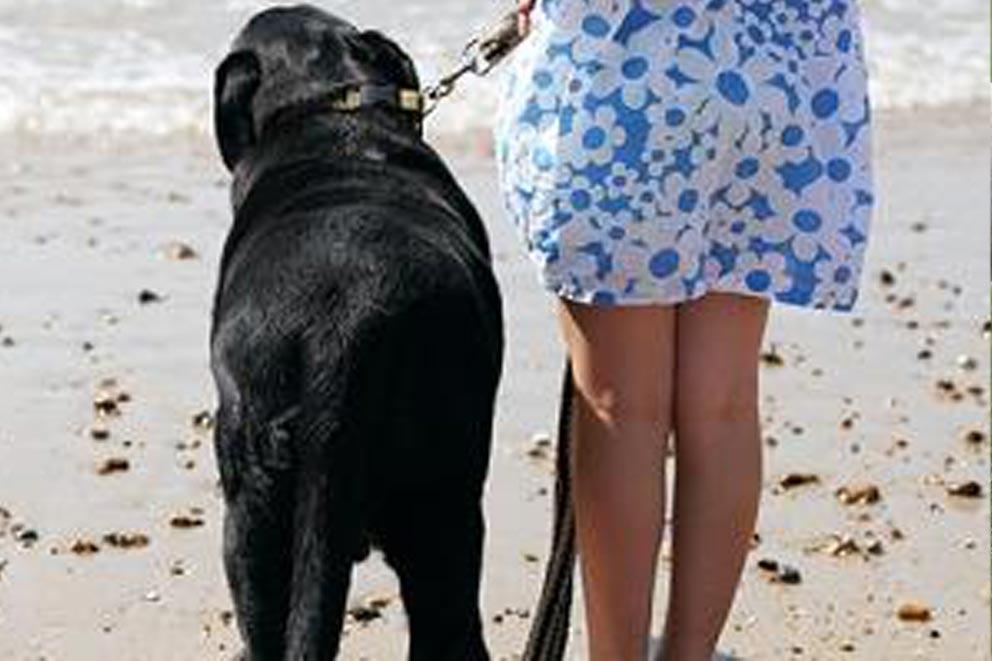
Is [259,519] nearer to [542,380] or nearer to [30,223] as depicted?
[542,380]

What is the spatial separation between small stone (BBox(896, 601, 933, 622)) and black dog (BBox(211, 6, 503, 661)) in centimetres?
139

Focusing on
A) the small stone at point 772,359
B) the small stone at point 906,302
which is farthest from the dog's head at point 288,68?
the small stone at point 906,302

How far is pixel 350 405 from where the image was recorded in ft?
10.7

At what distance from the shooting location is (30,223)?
745 cm

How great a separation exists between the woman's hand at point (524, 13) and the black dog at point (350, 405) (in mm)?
325

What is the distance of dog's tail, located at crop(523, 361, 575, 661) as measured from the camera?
368 centimetres

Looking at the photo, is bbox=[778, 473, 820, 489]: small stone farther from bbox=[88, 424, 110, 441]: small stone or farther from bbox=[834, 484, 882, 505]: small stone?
bbox=[88, 424, 110, 441]: small stone

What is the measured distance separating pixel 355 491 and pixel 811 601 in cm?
168

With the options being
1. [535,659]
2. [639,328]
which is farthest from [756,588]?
[639,328]

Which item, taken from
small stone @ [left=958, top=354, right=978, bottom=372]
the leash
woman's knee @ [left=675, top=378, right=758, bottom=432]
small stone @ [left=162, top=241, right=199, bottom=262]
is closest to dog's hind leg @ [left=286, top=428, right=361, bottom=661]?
woman's knee @ [left=675, top=378, right=758, bottom=432]

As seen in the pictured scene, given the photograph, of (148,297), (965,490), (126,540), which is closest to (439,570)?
(126,540)

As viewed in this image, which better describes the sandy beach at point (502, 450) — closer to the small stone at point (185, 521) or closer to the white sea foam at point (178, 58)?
the small stone at point (185, 521)

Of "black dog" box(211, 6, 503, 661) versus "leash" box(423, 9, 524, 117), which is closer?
"black dog" box(211, 6, 503, 661)

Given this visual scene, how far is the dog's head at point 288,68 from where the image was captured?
404cm
